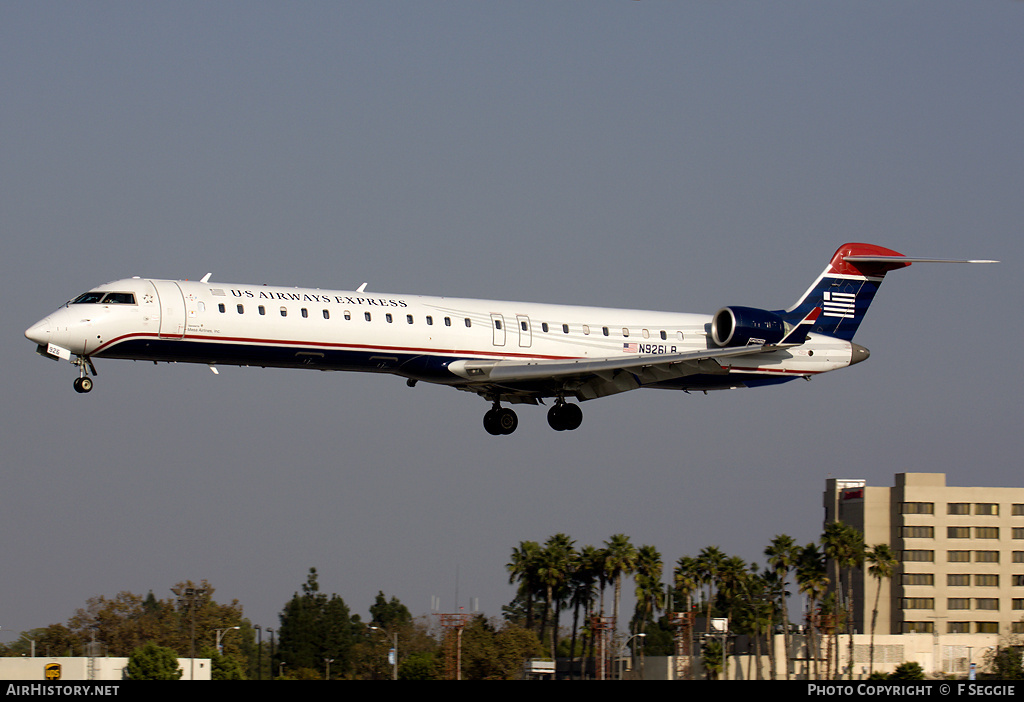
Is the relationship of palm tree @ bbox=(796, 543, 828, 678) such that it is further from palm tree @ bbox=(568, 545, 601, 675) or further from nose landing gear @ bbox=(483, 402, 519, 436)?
nose landing gear @ bbox=(483, 402, 519, 436)

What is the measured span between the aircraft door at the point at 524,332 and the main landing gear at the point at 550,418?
2626 millimetres

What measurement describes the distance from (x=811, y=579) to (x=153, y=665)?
108 feet

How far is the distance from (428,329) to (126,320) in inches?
260

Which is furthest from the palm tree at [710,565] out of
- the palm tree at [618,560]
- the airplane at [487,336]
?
the airplane at [487,336]

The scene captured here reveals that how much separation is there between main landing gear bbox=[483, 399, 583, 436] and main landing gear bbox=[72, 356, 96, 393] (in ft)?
33.0

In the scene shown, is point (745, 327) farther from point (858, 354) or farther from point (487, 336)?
point (487, 336)

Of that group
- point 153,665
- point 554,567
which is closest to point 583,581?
point 554,567

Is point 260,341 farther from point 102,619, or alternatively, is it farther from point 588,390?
point 102,619

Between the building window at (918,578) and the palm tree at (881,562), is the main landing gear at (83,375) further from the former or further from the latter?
the building window at (918,578)

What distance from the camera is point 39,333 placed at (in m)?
25.8

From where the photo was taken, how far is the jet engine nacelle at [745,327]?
1227 inches

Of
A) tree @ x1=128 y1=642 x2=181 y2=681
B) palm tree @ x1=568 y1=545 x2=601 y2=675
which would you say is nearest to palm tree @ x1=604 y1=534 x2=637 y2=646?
palm tree @ x1=568 y1=545 x2=601 y2=675
